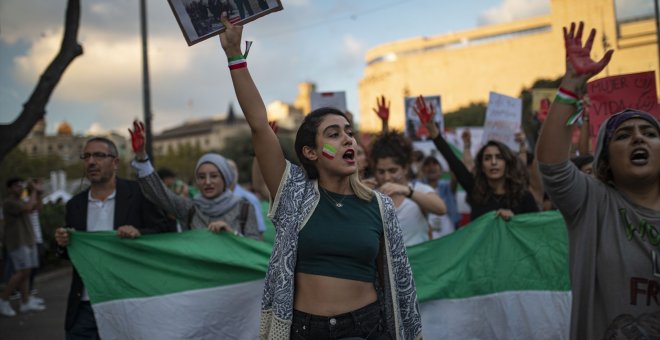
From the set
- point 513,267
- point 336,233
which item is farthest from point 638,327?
point 513,267

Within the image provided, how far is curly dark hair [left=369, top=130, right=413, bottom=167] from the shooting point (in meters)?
5.05

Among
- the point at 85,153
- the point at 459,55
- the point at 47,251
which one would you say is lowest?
the point at 47,251

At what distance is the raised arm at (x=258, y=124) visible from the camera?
292cm

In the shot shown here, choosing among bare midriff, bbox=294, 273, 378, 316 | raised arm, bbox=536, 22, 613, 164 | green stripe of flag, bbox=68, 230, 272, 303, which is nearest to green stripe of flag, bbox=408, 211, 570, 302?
green stripe of flag, bbox=68, 230, 272, 303

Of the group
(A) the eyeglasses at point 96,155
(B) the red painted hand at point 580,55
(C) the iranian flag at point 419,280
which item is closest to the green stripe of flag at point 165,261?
(C) the iranian flag at point 419,280

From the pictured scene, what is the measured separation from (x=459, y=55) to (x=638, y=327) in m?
98.4

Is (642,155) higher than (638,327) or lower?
higher

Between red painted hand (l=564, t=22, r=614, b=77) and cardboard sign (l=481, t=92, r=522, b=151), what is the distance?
4.75 metres

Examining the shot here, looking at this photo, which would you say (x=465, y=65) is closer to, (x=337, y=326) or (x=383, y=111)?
(x=383, y=111)

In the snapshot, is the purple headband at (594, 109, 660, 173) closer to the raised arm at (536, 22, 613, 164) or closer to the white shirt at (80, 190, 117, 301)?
the raised arm at (536, 22, 613, 164)

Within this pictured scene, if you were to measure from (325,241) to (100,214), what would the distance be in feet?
8.05

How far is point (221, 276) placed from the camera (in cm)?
479

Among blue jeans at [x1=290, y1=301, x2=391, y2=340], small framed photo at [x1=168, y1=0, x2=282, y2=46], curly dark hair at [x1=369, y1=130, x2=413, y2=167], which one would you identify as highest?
small framed photo at [x1=168, y1=0, x2=282, y2=46]

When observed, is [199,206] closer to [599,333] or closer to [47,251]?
[599,333]
